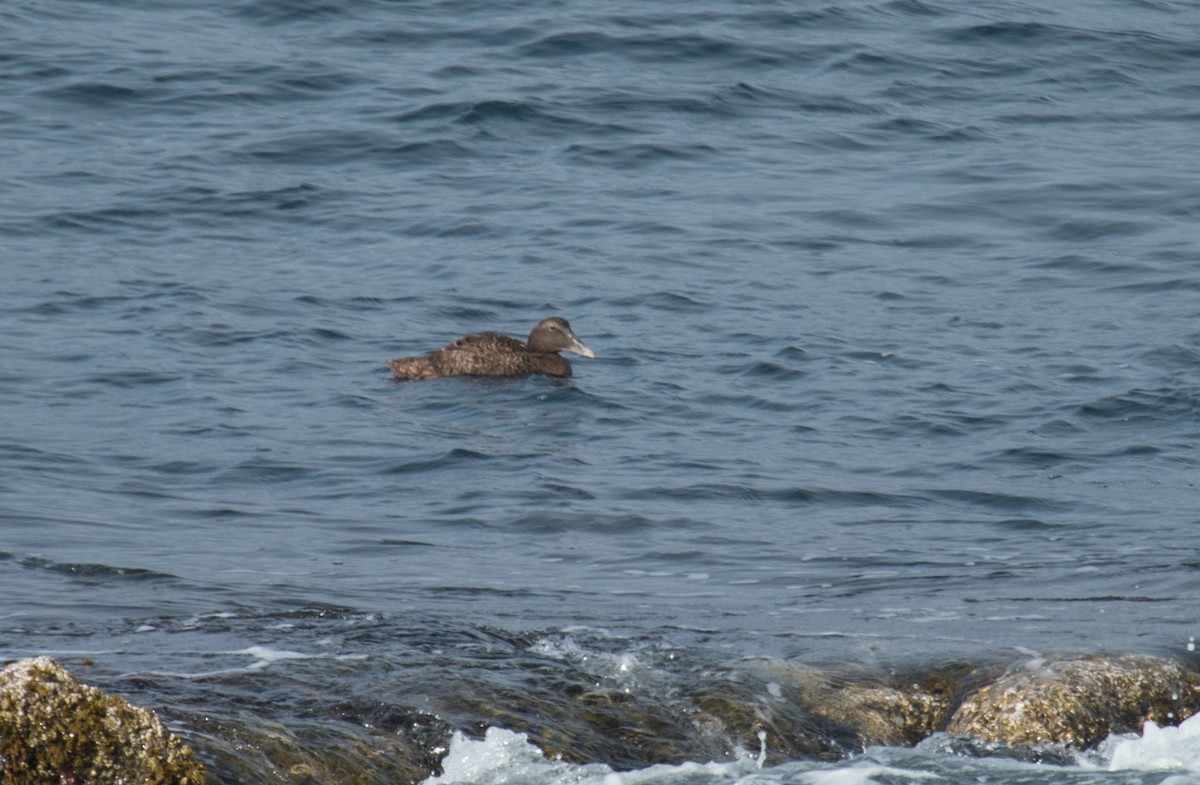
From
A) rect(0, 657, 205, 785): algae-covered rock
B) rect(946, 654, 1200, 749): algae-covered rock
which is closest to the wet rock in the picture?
rect(946, 654, 1200, 749): algae-covered rock

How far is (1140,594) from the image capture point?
7832 mm

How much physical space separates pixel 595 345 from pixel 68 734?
10253 millimetres

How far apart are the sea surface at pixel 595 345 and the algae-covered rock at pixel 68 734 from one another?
55 centimetres

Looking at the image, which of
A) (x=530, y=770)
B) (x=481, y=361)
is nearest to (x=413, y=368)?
(x=481, y=361)

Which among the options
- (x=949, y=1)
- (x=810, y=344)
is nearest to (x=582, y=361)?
(x=810, y=344)

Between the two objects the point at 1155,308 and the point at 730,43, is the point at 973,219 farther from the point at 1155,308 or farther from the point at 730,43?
the point at 730,43

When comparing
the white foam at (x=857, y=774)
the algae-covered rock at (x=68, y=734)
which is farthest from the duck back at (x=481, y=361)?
the algae-covered rock at (x=68, y=734)

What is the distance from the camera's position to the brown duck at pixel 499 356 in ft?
44.2

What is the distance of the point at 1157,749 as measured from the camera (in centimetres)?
580

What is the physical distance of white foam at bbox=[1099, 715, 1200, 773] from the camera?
5656 millimetres

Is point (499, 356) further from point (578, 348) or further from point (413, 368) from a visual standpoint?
point (413, 368)

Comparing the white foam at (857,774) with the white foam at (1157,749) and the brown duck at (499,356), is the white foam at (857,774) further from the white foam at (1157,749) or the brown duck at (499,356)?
the brown duck at (499,356)

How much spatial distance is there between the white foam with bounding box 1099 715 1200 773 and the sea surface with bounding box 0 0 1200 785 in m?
0.10

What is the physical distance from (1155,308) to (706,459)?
5439 millimetres
